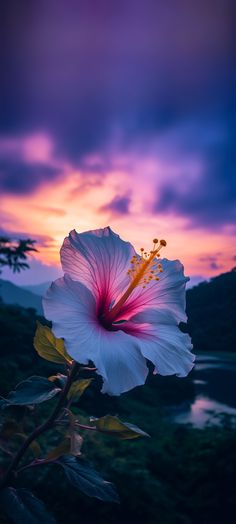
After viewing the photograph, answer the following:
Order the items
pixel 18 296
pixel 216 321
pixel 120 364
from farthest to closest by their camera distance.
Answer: pixel 18 296, pixel 216 321, pixel 120 364

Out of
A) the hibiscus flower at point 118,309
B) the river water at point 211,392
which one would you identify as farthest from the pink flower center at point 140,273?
the river water at point 211,392

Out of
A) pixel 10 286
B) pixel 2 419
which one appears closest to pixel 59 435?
pixel 2 419

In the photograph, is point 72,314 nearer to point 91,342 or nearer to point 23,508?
point 91,342

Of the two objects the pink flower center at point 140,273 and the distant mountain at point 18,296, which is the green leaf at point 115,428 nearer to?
the pink flower center at point 140,273

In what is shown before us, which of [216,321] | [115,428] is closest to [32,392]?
[115,428]

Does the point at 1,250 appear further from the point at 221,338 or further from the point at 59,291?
the point at 59,291

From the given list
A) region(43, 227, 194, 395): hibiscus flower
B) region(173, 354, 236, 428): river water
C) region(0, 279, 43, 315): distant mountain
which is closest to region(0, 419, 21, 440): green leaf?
region(43, 227, 194, 395): hibiscus flower
